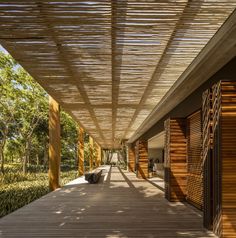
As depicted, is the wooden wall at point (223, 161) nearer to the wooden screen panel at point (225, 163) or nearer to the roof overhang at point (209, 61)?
the wooden screen panel at point (225, 163)

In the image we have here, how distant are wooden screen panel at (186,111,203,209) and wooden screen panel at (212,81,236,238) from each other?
2.25 metres

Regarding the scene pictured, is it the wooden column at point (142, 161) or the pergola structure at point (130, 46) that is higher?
the pergola structure at point (130, 46)

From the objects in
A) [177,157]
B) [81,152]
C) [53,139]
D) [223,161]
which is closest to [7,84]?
[81,152]

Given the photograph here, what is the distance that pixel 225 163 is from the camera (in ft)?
15.8

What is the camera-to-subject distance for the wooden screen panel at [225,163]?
475cm

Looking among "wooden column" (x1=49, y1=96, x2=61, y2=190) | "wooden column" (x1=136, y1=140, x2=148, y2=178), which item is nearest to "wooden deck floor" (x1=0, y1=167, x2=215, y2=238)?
"wooden column" (x1=49, y1=96, x2=61, y2=190)

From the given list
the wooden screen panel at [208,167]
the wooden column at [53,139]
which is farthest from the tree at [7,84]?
the wooden screen panel at [208,167]

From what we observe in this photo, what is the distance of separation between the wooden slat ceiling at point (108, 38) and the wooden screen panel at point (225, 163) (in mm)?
913

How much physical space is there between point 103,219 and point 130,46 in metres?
3.21

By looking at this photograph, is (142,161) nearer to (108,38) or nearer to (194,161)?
(194,161)

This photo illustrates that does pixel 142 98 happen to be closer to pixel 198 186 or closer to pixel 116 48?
pixel 198 186

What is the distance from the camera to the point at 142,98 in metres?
9.39

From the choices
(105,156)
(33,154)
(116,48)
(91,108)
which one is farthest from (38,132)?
(105,156)

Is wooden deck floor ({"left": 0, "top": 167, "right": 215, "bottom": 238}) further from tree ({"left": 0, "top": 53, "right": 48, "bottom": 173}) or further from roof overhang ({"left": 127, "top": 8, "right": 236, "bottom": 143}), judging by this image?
tree ({"left": 0, "top": 53, "right": 48, "bottom": 173})
